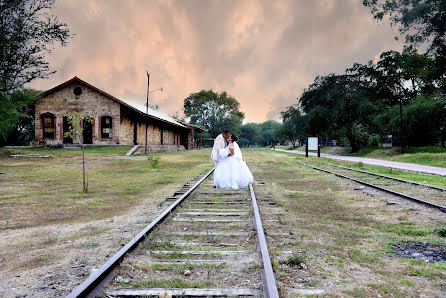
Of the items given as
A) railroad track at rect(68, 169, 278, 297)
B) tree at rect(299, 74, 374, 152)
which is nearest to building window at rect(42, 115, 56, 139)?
tree at rect(299, 74, 374, 152)

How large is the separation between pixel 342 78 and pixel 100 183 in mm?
32990

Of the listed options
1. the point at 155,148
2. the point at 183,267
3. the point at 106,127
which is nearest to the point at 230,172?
the point at 183,267

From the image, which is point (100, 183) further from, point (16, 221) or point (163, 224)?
point (163, 224)

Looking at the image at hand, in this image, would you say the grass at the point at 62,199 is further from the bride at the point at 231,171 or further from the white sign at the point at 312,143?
the white sign at the point at 312,143

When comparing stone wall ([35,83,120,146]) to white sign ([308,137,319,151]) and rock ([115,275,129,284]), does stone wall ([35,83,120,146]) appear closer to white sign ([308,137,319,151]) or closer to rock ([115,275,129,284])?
white sign ([308,137,319,151])

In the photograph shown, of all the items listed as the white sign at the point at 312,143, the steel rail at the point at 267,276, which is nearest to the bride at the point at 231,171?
the steel rail at the point at 267,276

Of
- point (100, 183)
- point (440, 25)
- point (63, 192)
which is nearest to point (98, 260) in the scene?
point (63, 192)

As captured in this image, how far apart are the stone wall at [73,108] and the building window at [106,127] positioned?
1.20 ft

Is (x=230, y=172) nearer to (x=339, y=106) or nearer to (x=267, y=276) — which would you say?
(x=267, y=276)

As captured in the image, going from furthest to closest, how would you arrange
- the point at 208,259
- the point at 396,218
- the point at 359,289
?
1. the point at 396,218
2. the point at 208,259
3. the point at 359,289

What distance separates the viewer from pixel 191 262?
12.1 feet

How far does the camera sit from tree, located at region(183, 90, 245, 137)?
252 feet

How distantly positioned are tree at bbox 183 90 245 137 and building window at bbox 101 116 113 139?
1774 inches

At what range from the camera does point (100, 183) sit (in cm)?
1197
